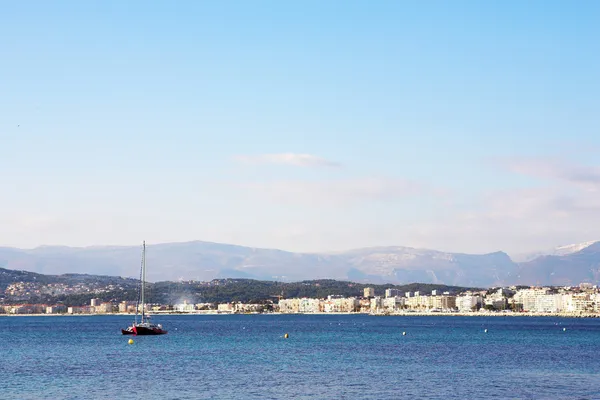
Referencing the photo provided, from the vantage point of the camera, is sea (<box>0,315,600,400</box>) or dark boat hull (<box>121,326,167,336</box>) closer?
sea (<box>0,315,600,400</box>)

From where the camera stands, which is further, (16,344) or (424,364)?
(16,344)

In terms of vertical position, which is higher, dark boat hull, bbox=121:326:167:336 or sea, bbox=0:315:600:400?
dark boat hull, bbox=121:326:167:336

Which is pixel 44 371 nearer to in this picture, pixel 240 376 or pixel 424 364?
pixel 240 376

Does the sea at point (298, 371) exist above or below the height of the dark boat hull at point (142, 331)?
below

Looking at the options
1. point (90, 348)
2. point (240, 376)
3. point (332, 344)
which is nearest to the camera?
point (240, 376)

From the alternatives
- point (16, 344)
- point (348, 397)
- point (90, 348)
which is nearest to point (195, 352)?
point (90, 348)

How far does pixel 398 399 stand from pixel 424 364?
24344mm

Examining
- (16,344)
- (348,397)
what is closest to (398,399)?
(348,397)

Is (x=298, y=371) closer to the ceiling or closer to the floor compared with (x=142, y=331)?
closer to the floor

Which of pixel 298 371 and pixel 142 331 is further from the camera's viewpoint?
pixel 142 331

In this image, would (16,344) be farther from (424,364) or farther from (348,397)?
(348,397)

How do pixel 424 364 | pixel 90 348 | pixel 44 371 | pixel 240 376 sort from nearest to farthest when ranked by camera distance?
pixel 240 376 → pixel 44 371 → pixel 424 364 → pixel 90 348

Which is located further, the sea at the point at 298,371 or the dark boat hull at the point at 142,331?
the dark boat hull at the point at 142,331

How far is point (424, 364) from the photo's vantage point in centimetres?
7706
